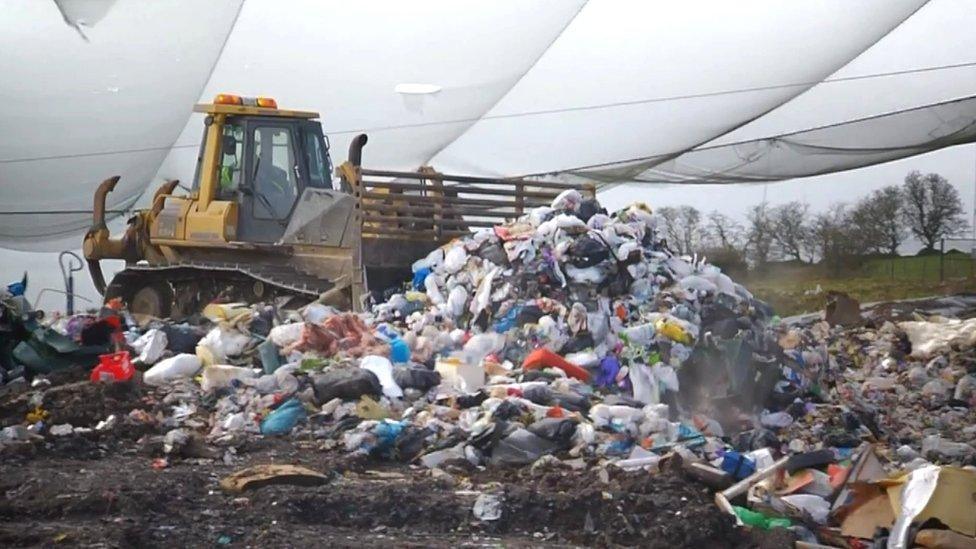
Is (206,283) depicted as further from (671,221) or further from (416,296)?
(671,221)

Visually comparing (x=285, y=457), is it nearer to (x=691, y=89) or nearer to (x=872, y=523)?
(x=872, y=523)

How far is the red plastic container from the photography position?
7.80m

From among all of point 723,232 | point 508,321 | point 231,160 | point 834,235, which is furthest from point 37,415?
point 834,235

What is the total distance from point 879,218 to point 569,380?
232 inches

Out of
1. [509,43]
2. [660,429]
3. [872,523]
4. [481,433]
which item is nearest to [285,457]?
[481,433]

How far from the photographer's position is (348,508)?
498 centimetres

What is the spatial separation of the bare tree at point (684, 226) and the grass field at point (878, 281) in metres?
0.86

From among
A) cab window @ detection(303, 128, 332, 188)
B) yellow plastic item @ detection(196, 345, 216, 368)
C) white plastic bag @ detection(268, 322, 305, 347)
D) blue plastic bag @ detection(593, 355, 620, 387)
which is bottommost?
blue plastic bag @ detection(593, 355, 620, 387)

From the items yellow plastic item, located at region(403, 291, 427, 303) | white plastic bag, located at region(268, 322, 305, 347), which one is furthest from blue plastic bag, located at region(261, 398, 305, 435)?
yellow plastic item, located at region(403, 291, 427, 303)

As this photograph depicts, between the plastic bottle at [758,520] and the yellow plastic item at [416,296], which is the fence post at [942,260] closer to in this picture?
the yellow plastic item at [416,296]

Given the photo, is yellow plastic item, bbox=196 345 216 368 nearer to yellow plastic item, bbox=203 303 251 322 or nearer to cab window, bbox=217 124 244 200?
yellow plastic item, bbox=203 303 251 322

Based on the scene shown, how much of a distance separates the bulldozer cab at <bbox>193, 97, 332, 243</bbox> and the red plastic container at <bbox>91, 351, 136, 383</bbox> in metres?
2.70

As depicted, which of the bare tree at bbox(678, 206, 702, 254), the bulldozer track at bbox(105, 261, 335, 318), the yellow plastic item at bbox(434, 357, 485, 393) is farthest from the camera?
the bare tree at bbox(678, 206, 702, 254)

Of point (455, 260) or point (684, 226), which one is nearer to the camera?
point (455, 260)
